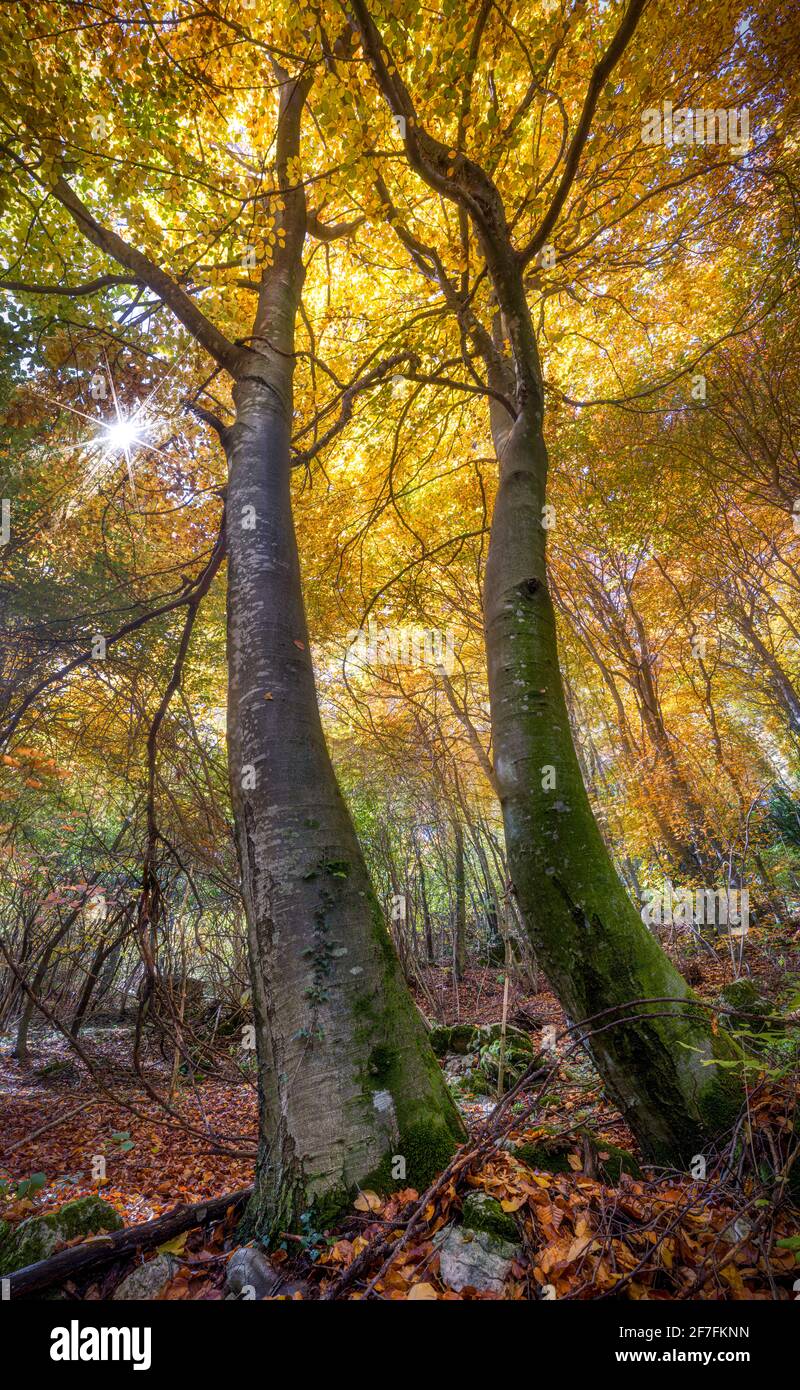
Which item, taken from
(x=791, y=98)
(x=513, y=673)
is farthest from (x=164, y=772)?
(x=791, y=98)

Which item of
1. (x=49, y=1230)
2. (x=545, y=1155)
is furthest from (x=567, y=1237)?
(x=49, y=1230)

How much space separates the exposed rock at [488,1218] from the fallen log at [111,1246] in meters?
0.81

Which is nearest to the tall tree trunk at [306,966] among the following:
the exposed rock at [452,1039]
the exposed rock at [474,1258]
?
the exposed rock at [474,1258]

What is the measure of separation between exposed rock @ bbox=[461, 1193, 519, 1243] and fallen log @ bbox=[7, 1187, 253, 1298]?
811mm

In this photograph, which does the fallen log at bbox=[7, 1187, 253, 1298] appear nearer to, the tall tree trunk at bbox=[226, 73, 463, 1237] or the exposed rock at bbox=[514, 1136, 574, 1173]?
the tall tree trunk at bbox=[226, 73, 463, 1237]

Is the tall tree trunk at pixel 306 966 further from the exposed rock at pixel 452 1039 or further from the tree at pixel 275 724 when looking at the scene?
the exposed rock at pixel 452 1039

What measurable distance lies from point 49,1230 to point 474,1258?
198 cm

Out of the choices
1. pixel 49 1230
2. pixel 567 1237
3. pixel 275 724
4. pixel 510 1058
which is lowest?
pixel 510 1058

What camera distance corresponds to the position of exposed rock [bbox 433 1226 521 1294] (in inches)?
49.8

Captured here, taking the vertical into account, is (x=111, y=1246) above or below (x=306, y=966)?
below

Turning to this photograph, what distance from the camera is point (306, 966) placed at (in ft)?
5.58

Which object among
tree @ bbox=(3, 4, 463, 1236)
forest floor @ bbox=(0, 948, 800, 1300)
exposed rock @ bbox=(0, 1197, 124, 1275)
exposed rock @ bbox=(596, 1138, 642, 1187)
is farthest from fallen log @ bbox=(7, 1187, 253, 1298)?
exposed rock @ bbox=(596, 1138, 642, 1187)

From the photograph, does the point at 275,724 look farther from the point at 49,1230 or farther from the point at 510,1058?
the point at 510,1058

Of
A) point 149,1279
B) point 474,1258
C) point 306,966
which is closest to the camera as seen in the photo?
point 474,1258
